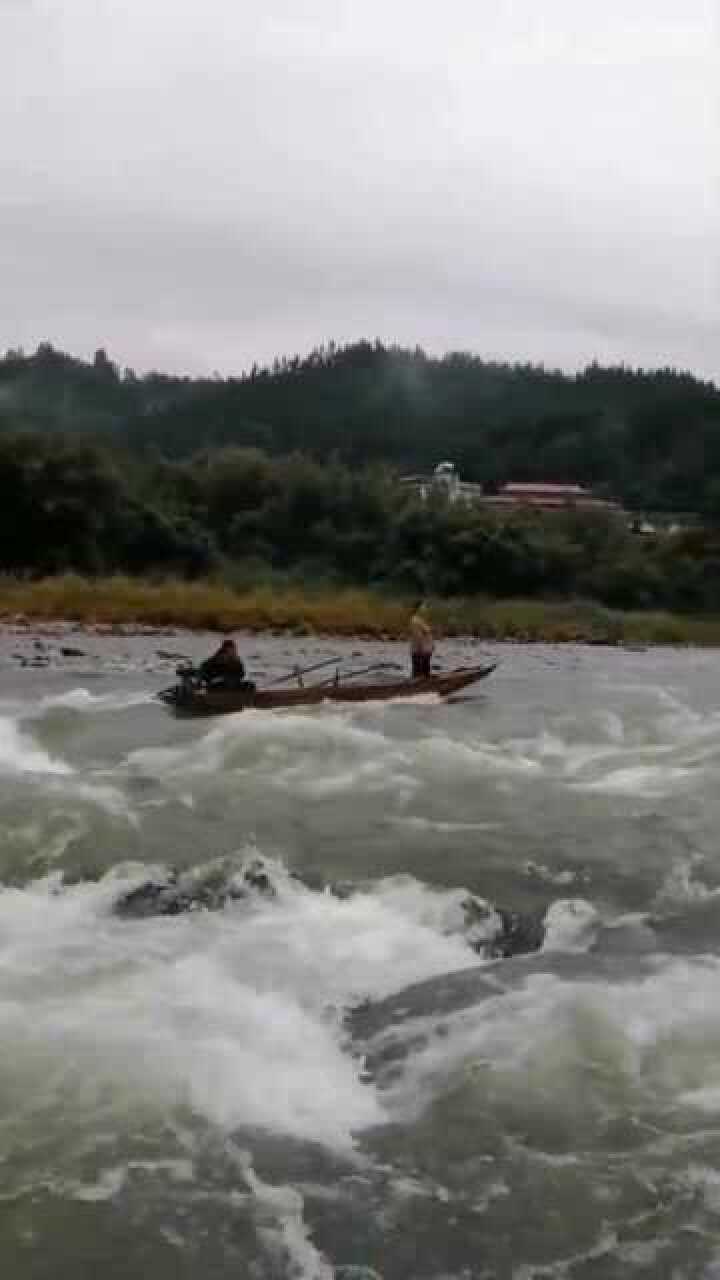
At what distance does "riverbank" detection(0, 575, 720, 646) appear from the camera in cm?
4828

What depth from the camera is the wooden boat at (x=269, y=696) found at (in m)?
23.8

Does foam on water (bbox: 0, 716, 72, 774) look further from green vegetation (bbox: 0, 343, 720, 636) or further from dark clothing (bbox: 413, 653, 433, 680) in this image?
green vegetation (bbox: 0, 343, 720, 636)

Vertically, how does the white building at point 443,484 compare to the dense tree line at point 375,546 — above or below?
above

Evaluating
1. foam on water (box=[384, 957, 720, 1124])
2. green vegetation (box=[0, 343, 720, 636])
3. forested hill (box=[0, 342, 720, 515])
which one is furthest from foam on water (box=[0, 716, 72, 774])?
forested hill (box=[0, 342, 720, 515])

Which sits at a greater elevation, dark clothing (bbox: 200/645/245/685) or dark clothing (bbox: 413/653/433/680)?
dark clothing (bbox: 200/645/245/685)

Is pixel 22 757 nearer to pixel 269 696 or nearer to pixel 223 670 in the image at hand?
pixel 269 696

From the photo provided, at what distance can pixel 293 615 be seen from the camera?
49.3 metres

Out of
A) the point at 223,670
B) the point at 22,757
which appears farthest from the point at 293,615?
the point at 22,757

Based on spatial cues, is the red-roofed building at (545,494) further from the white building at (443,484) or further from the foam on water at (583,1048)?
the foam on water at (583,1048)

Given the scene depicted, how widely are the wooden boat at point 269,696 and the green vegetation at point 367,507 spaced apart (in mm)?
22037

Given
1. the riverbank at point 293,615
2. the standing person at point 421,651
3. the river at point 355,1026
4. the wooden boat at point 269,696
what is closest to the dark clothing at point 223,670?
the wooden boat at point 269,696

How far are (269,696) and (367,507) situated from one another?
175ft

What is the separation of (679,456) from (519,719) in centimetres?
9014

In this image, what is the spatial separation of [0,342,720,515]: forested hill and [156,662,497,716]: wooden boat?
8041 centimetres
